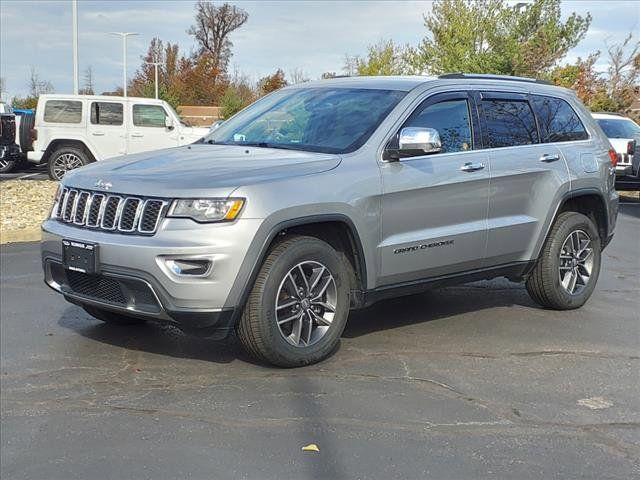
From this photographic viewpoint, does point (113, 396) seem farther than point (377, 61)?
No

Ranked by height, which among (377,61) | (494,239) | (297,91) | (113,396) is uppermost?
(377,61)

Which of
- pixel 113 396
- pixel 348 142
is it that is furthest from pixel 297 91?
pixel 113 396

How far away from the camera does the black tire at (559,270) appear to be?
649 cm

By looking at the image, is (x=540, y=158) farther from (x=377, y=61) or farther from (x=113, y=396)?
(x=377, y=61)

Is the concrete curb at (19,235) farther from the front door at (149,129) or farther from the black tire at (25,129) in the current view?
the black tire at (25,129)

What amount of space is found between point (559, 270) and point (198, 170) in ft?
10.8

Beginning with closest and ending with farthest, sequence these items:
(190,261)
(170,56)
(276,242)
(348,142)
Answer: (190,261), (276,242), (348,142), (170,56)

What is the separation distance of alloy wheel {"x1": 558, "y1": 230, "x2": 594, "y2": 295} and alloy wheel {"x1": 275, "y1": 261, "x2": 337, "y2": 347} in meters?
2.46

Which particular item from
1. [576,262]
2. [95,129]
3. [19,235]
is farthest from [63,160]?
[576,262]

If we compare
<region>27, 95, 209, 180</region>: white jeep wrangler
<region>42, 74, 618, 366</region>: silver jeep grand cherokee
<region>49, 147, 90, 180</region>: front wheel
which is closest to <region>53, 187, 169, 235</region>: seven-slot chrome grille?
<region>42, 74, 618, 366</region>: silver jeep grand cherokee

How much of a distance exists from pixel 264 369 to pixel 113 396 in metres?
0.93

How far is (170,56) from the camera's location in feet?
212

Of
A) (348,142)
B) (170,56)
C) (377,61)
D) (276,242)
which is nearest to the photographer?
(276,242)

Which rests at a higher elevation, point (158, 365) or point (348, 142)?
point (348, 142)
